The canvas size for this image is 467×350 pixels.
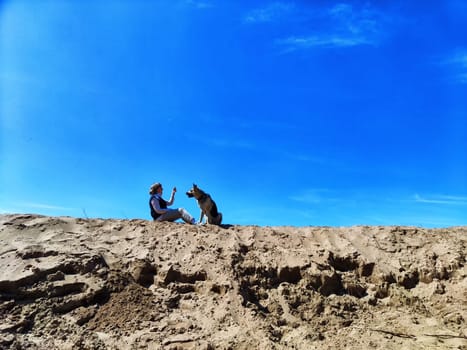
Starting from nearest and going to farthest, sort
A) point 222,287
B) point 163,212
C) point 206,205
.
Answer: point 222,287
point 163,212
point 206,205

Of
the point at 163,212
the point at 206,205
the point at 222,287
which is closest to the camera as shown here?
the point at 222,287

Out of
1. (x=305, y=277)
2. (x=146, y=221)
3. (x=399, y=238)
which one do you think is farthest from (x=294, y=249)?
(x=146, y=221)

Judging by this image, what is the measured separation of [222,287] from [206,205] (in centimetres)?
292

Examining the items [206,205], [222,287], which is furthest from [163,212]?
[222,287]

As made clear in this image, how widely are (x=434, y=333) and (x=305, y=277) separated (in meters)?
2.06

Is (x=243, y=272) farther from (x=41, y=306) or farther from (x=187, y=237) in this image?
(x=41, y=306)

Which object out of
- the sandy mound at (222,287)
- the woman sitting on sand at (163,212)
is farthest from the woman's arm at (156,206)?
the sandy mound at (222,287)

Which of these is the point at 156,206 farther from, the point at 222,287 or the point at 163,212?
the point at 222,287

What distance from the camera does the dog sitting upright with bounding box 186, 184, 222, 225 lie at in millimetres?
8930

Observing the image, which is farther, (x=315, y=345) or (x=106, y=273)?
(x=106, y=273)

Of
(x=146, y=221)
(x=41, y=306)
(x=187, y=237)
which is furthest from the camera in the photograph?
(x=146, y=221)

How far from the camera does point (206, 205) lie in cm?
918

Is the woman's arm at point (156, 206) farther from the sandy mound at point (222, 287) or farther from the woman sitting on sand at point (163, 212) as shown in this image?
the sandy mound at point (222, 287)

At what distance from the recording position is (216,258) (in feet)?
23.0
